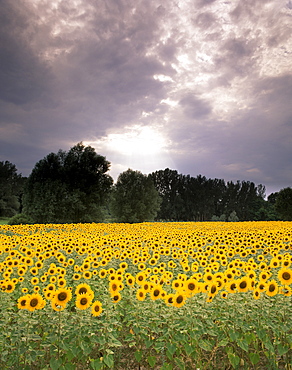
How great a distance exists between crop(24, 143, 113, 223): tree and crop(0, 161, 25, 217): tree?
24.6m

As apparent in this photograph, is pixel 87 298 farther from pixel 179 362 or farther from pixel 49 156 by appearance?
pixel 49 156

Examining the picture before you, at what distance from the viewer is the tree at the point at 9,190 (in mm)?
71375

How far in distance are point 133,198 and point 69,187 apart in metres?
15.6

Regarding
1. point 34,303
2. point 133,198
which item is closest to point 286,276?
point 34,303

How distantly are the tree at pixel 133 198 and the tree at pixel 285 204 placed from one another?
92.2 feet

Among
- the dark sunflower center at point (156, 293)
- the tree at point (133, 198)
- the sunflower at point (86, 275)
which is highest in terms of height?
the tree at point (133, 198)

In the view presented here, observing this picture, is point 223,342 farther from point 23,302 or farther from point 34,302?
point 23,302

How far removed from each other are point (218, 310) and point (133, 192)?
53464 mm

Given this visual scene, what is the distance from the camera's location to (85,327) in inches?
165

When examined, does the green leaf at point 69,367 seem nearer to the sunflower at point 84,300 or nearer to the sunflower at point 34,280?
the sunflower at point 84,300

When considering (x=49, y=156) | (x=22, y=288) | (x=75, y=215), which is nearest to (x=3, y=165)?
(x=49, y=156)

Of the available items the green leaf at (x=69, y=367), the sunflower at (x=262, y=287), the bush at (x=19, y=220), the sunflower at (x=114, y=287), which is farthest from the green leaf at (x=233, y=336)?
the bush at (x=19, y=220)

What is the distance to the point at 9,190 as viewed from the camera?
78.0 m

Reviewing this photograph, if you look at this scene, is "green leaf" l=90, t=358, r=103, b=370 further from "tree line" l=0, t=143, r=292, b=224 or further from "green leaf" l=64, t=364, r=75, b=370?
"tree line" l=0, t=143, r=292, b=224
